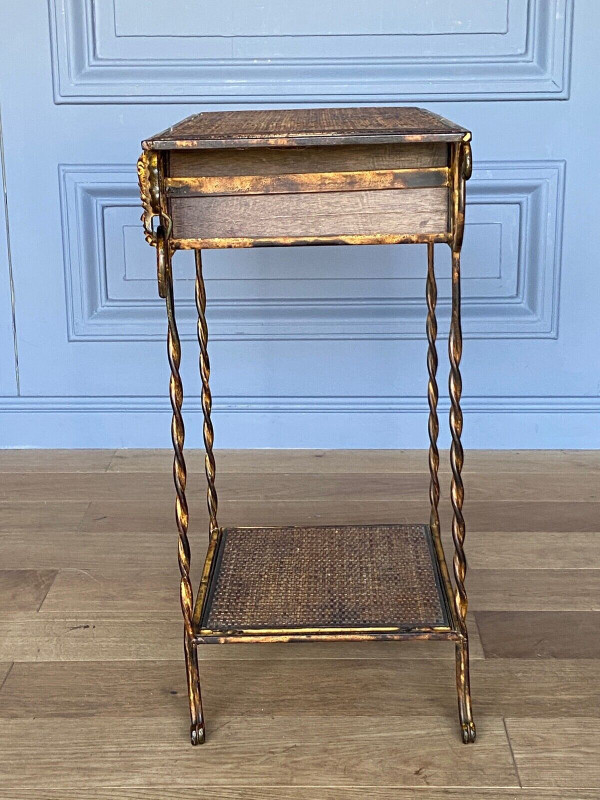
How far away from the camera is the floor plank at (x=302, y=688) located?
4.84ft

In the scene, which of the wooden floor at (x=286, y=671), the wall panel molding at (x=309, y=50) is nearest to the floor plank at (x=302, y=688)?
the wooden floor at (x=286, y=671)

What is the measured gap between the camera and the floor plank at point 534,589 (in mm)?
1772

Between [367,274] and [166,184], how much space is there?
1.32 m

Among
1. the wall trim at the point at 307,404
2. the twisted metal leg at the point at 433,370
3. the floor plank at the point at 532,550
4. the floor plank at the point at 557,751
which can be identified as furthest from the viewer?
the wall trim at the point at 307,404

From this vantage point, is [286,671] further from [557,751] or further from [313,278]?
[313,278]

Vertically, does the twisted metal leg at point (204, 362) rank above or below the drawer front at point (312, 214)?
below

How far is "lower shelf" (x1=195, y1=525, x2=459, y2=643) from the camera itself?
144 centimetres

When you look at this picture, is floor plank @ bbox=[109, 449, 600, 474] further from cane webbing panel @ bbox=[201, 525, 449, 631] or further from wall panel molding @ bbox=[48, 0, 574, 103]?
wall panel molding @ bbox=[48, 0, 574, 103]

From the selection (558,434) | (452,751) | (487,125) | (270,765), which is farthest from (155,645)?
(487,125)

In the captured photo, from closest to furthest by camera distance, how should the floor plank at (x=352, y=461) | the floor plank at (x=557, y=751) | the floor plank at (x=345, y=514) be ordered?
1. the floor plank at (x=557, y=751)
2. the floor plank at (x=345, y=514)
3. the floor plank at (x=352, y=461)

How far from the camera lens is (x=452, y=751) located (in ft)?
4.50

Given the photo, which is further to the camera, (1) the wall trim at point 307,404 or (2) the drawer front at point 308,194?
(1) the wall trim at point 307,404

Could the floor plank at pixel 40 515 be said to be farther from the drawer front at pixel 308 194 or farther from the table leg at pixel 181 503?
the drawer front at pixel 308 194

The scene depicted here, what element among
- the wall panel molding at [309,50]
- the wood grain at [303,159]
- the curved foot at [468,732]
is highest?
the wall panel molding at [309,50]
